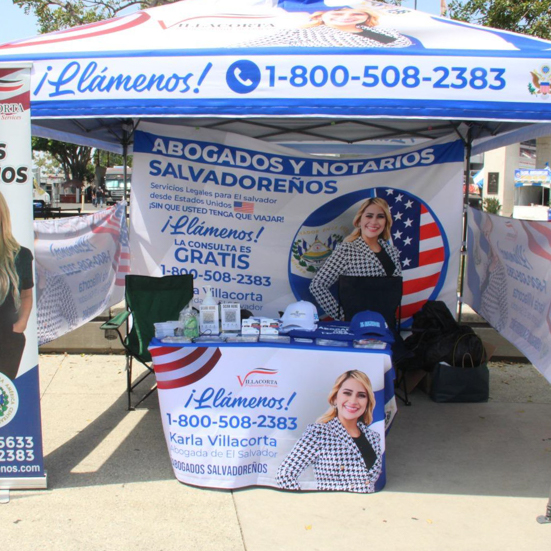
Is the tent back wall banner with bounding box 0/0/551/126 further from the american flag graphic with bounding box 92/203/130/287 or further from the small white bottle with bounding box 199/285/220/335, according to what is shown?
the american flag graphic with bounding box 92/203/130/287

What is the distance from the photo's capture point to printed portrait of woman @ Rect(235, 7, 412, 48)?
356 centimetres

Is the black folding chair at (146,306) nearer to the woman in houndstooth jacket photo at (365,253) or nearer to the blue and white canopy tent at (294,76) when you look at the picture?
the woman in houndstooth jacket photo at (365,253)

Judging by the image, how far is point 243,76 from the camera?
11.1 ft

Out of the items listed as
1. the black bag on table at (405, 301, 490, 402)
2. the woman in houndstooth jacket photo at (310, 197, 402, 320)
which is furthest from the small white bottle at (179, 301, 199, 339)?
the black bag on table at (405, 301, 490, 402)

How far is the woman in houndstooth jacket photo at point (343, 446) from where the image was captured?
11.4 ft

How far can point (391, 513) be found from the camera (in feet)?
10.9

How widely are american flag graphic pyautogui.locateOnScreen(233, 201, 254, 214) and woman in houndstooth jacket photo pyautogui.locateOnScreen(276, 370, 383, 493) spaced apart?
7.56 ft

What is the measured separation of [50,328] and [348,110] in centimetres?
299

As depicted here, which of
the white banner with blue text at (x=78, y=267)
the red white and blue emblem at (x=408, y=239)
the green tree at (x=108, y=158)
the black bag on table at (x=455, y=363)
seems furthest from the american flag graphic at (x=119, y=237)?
the black bag on table at (x=455, y=363)

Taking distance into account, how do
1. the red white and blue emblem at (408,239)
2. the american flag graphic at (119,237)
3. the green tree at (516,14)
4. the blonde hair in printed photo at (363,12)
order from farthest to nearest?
the green tree at (516,14), the red white and blue emblem at (408,239), the american flag graphic at (119,237), the blonde hair in printed photo at (363,12)

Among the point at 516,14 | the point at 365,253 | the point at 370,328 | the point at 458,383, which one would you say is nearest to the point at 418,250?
the point at 365,253

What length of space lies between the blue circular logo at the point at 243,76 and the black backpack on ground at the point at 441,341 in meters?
2.54

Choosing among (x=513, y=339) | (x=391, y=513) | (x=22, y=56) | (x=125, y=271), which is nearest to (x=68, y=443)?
(x=125, y=271)

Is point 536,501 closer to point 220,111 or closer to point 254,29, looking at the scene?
point 220,111
